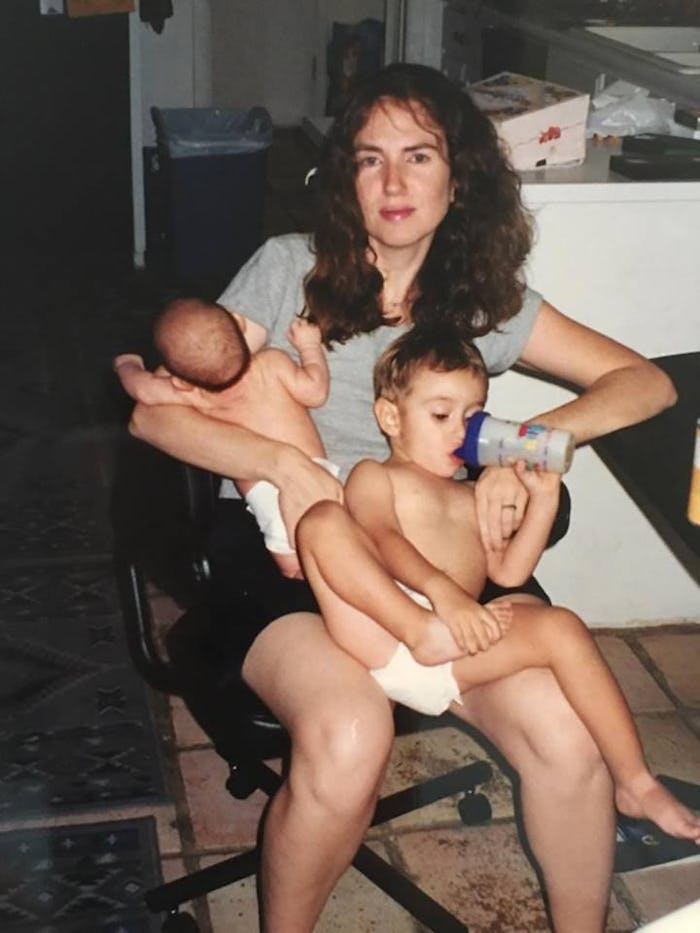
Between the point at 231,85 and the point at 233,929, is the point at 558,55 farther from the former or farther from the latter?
the point at 231,85

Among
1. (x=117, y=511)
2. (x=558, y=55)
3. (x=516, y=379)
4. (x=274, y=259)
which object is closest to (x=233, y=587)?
(x=117, y=511)

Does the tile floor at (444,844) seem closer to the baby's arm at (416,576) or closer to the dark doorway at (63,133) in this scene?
the baby's arm at (416,576)

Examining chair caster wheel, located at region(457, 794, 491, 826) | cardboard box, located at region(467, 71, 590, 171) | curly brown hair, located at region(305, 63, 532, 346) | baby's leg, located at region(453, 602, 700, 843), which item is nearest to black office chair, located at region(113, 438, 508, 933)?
baby's leg, located at region(453, 602, 700, 843)

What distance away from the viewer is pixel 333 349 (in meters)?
1.91

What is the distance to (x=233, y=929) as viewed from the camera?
1.95m

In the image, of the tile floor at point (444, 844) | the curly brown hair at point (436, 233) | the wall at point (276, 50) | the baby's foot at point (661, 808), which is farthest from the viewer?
the wall at point (276, 50)

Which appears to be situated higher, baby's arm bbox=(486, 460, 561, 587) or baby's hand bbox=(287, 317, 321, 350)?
baby's hand bbox=(287, 317, 321, 350)

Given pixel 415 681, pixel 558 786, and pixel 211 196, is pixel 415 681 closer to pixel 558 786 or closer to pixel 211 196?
pixel 558 786

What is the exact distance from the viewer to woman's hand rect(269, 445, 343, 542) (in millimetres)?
1744

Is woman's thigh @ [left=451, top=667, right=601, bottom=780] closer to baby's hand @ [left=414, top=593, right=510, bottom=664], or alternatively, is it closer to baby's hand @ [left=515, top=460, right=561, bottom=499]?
baby's hand @ [left=414, top=593, right=510, bottom=664]

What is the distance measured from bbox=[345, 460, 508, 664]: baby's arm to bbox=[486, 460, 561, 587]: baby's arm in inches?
5.3

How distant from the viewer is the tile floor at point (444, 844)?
6.54 ft

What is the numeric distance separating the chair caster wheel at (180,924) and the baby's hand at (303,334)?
0.84 metres

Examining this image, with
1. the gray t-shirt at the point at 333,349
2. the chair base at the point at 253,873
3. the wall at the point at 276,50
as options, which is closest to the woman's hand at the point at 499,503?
the gray t-shirt at the point at 333,349
